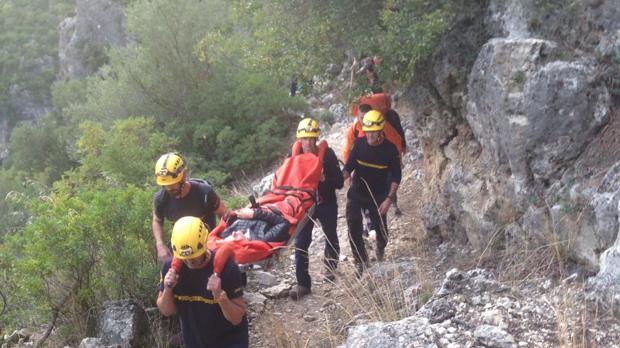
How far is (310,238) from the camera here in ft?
20.2

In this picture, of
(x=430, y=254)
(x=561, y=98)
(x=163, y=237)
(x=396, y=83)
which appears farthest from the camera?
(x=396, y=83)

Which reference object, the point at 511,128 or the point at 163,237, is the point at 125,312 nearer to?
the point at 163,237

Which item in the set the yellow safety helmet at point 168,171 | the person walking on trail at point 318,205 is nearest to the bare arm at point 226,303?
the yellow safety helmet at point 168,171

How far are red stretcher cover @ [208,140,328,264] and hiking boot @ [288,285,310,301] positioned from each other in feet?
3.01

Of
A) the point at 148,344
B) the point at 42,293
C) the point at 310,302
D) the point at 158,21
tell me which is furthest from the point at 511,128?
the point at 158,21

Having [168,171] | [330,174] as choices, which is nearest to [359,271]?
[330,174]

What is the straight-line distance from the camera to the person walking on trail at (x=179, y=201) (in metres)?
5.34

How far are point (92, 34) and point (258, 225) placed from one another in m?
39.8

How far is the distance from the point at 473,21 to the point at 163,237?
3.61 meters

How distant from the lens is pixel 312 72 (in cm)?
768

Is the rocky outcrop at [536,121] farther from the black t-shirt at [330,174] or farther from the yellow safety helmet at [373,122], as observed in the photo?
the black t-shirt at [330,174]

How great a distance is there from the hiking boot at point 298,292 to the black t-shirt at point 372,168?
3.44 ft

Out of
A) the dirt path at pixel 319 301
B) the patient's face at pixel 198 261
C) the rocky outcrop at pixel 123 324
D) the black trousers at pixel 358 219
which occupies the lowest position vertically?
the dirt path at pixel 319 301

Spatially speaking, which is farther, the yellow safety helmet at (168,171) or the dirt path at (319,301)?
the dirt path at (319,301)
